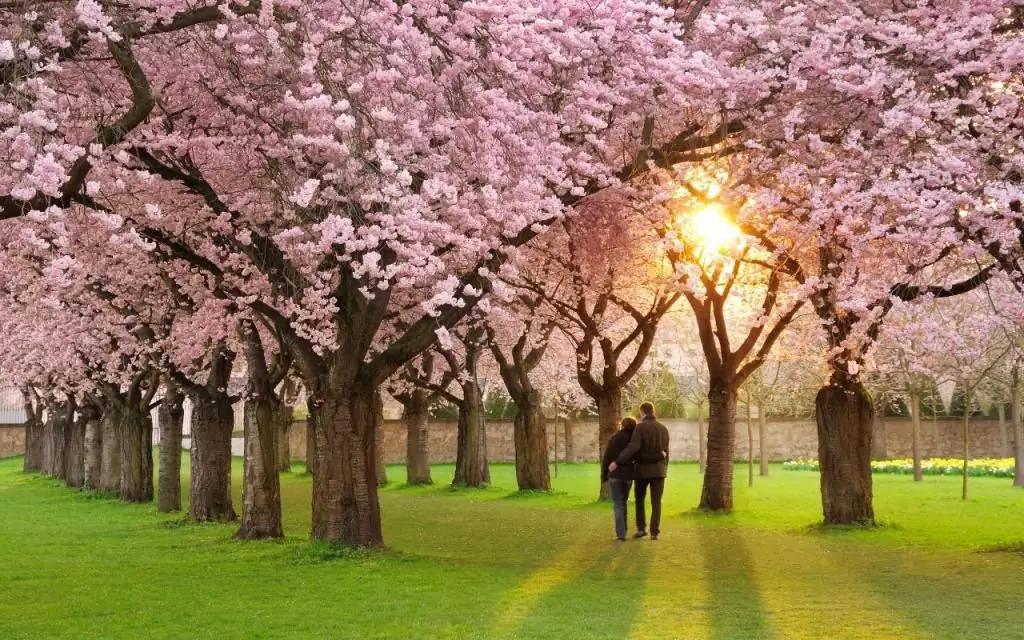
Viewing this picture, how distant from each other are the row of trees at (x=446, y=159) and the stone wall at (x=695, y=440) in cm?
4060

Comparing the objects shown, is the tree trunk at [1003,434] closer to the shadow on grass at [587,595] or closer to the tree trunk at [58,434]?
the tree trunk at [58,434]

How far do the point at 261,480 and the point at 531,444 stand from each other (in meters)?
15.7

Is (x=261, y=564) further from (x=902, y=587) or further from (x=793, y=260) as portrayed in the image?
(x=793, y=260)

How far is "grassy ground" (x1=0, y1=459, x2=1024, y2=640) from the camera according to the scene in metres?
12.8

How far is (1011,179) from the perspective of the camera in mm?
16062

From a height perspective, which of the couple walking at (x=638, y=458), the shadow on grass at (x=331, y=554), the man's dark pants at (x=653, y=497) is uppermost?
the couple walking at (x=638, y=458)

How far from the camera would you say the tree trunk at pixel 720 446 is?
93.3 ft

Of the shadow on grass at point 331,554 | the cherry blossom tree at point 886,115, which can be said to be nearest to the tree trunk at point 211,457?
the shadow on grass at point 331,554

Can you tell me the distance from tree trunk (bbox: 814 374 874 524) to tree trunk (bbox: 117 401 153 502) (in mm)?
19107

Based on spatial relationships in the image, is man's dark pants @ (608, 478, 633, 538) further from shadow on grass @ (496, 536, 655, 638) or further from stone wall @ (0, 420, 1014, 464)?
stone wall @ (0, 420, 1014, 464)

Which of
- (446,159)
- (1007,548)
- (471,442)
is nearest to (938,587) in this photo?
(1007,548)

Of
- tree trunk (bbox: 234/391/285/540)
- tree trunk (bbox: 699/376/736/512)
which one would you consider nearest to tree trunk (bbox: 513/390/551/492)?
tree trunk (bbox: 699/376/736/512)

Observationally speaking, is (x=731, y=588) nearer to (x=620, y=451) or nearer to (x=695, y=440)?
(x=620, y=451)

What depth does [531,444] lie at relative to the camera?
3759 centimetres
